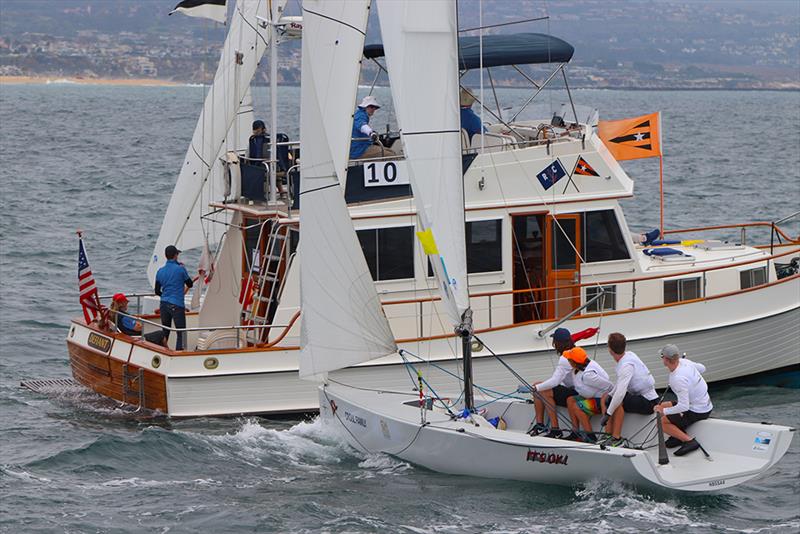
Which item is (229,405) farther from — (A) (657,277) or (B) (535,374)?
(A) (657,277)

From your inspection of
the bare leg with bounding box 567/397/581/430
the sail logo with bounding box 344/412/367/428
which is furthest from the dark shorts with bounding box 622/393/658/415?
the sail logo with bounding box 344/412/367/428

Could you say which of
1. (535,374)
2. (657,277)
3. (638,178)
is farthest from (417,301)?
(638,178)

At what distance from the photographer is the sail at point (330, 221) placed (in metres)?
16.4

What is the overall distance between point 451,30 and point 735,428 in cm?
514

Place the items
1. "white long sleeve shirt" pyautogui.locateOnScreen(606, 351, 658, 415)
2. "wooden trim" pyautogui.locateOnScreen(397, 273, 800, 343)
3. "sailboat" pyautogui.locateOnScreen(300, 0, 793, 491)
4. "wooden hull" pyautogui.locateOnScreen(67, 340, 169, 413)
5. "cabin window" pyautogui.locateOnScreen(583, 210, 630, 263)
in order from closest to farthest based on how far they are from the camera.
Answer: "sailboat" pyautogui.locateOnScreen(300, 0, 793, 491) < "white long sleeve shirt" pyautogui.locateOnScreen(606, 351, 658, 415) < "wooden hull" pyautogui.locateOnScreen(67, 340, 169, 413) < "wooden trim" pyautogui.locateOnScreen(397, 273, 800, 343) < "cabin window" pyautogui.locateOnScreen(583, 210, 630, 263)

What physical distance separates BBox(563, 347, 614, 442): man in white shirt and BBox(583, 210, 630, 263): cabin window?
4.23 m

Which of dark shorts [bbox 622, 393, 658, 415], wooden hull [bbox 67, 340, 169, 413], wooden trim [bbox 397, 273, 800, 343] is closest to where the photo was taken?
dark shorts [bbox 622, 393, 658, 415]

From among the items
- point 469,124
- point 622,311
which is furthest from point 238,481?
point 469,124

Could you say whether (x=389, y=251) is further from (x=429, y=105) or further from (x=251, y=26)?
(x=429, y=105)

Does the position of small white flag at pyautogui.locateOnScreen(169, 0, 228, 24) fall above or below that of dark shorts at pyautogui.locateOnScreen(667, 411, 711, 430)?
above

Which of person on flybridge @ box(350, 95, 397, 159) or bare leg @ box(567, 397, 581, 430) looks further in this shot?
person on flybridge @ box(350, 95, 397, 159)

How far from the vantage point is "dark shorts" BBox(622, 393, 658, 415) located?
15.8 m

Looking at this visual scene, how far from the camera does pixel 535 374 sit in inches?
750

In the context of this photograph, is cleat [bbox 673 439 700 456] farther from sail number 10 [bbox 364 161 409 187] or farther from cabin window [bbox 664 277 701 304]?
sail number 10 [bbox 364 161 409 187]
